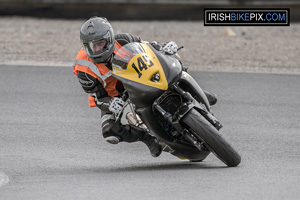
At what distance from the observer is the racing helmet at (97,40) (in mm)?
7051

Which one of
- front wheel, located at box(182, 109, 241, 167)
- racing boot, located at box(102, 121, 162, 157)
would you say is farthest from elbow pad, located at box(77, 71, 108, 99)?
front wheel, located at box(182, 109, 241, 167)

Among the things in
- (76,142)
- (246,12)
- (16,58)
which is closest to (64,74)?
(16,58)

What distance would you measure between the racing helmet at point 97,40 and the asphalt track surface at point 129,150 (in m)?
1.14

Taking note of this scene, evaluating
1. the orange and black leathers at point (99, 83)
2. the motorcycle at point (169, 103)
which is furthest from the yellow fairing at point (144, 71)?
the orange and black leathers at point (99, 83)

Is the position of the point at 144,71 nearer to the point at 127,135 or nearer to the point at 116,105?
the point at 116,105

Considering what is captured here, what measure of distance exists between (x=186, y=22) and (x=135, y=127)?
505 inches

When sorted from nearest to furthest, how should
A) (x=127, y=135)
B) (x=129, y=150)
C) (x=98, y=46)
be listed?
(x=98, y=46) < (x=127, y=135) < (x=129, y=150)

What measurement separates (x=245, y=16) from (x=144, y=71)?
13256mm

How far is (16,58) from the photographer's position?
14430mm

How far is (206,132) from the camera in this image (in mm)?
6562

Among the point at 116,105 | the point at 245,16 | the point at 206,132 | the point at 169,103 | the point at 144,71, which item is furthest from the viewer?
the point at 245,16

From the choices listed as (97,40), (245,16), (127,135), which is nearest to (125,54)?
(97,40)

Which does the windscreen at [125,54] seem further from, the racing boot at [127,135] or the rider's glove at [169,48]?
the racing boot at [127,135]

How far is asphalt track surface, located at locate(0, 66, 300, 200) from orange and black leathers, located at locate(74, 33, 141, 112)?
69cm
